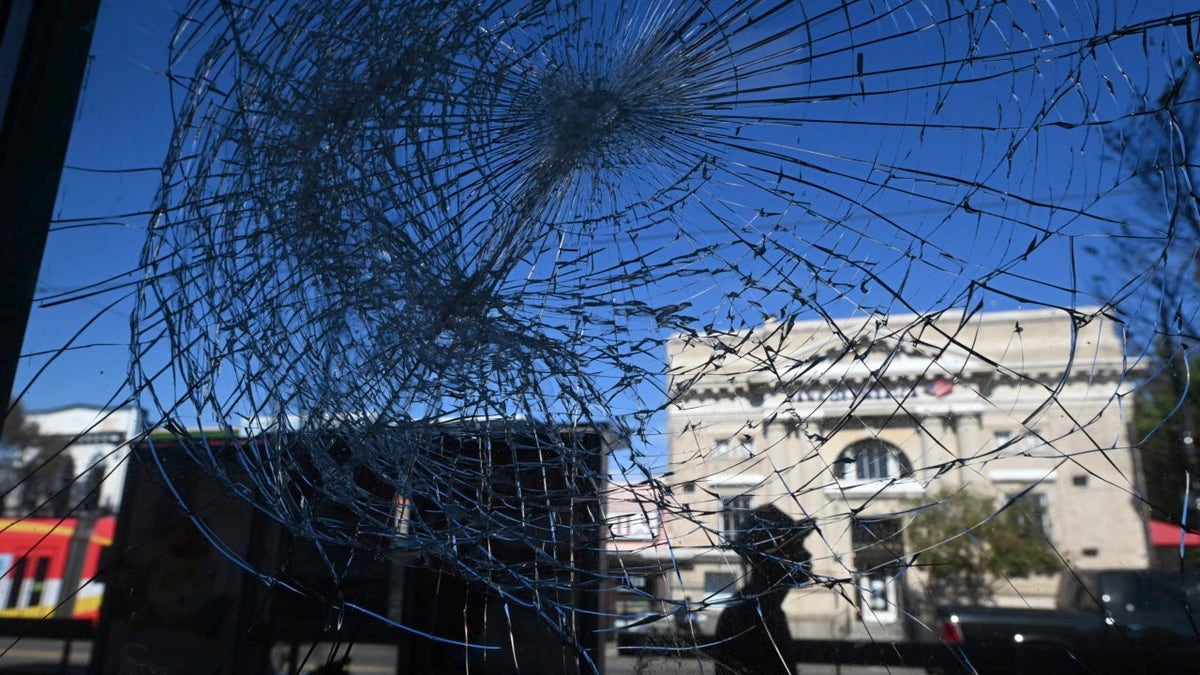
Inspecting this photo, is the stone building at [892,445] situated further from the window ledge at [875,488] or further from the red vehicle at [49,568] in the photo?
the red vehicle at [49,568]

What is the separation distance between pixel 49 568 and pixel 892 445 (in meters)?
1.08

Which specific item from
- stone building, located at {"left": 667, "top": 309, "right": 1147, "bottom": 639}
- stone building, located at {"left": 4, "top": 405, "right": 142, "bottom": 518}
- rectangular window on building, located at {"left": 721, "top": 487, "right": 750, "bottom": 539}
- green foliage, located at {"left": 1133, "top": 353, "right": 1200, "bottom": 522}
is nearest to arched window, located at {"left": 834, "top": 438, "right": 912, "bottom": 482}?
stone building, located at {"left": 667, "top": 309, "right": 1147, "bottom": 639}

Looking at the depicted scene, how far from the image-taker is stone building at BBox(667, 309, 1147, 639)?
0.79 metres

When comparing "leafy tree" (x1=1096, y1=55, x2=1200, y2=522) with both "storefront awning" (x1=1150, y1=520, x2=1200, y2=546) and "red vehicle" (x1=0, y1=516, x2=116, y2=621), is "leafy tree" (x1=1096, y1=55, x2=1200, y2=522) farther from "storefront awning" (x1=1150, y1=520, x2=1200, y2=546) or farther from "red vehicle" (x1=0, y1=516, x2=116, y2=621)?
"red vehicle" (x1=0, y1=516, x2=116, y2=621)

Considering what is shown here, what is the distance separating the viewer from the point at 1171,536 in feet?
2.50

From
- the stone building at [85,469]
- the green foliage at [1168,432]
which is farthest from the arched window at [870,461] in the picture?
the stone building at [85,469]

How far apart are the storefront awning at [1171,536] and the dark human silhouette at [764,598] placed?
0.33 metres

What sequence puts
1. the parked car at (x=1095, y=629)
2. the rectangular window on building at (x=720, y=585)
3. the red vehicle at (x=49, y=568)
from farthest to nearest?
the red vehicle at (x=49, y=568) < the rectangular window on building at (x=720, y=585) < the parked car at (x=1095, y=629)

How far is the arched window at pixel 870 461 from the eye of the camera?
33.0 inches

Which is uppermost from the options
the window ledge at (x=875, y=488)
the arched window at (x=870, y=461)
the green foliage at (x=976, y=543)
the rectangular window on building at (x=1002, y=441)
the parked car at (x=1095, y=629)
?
the rectangular window on building at (x=1002, y=441)

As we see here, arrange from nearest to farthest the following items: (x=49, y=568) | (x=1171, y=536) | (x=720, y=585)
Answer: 1. (x=1171, y=536)
2. (x=720, y=585)
3. (x=49, y=568)

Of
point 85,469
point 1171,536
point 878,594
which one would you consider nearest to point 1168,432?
point 1171,536

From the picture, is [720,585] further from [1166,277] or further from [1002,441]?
[1166,277]

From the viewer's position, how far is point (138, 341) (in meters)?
1.07
